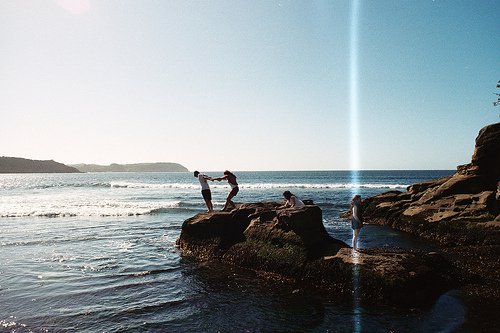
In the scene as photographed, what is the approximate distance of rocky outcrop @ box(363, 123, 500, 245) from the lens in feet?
56.7

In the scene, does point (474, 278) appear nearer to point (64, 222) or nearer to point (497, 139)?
point (497, 139)

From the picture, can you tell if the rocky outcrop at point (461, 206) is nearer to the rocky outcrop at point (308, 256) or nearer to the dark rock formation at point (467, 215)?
the dark rock formation at point (467, 215)

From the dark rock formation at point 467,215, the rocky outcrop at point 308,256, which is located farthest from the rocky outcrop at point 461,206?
the rocky outcrop at point 308,256

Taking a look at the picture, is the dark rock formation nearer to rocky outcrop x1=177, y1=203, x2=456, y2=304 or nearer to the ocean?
the ocean

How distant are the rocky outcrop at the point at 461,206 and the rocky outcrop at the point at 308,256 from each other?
7511 millimetres

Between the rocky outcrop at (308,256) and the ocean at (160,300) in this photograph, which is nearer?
the ocean at (160,300)

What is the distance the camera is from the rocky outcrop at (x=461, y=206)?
56.7 feet

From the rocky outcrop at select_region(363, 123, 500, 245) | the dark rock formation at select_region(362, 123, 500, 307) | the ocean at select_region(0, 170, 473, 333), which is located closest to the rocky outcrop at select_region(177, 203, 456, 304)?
the ocean at select_region(0, 170, 473, 333)

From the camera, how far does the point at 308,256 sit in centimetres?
1125

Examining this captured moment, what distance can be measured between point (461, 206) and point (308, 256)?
536 inches

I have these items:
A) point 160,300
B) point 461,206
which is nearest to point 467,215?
point 461,206

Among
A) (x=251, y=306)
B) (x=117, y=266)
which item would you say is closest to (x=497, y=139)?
(x=251, y=306)

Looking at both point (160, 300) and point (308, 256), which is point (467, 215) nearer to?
point (308, 256)

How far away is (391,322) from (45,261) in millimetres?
13711
